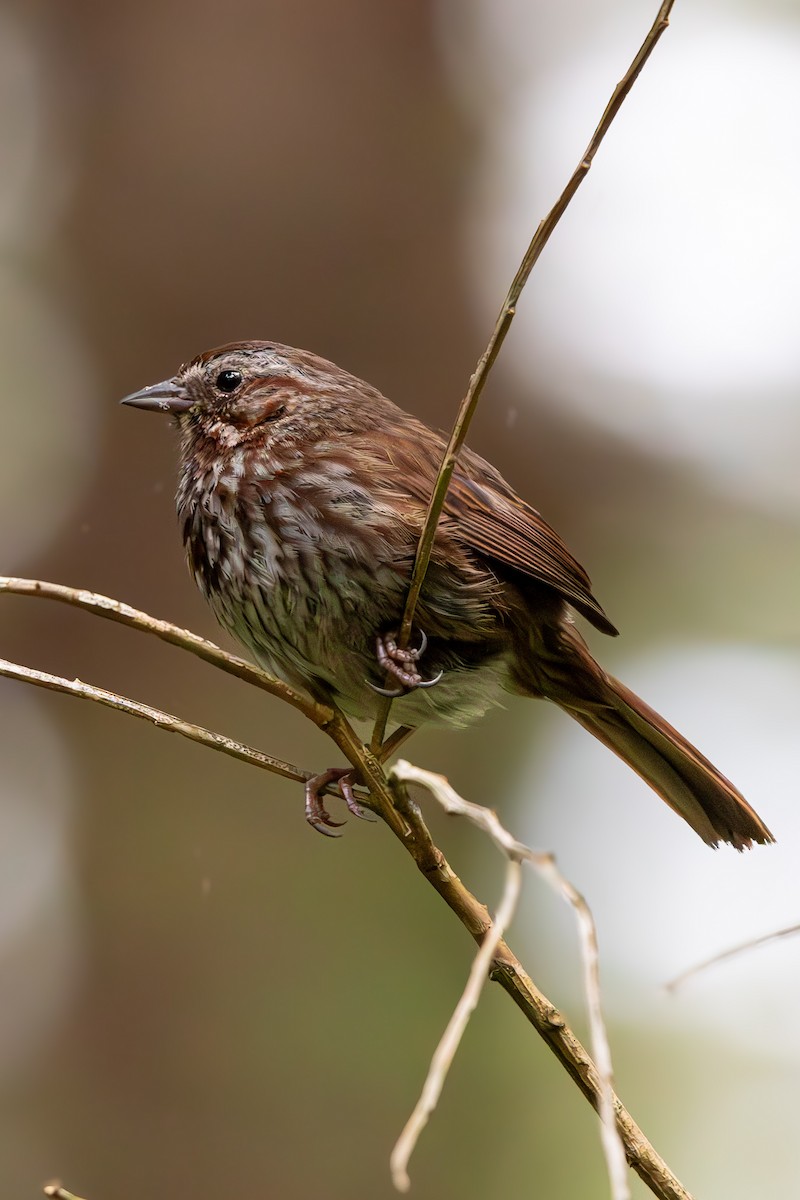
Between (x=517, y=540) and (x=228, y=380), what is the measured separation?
2.83 feet

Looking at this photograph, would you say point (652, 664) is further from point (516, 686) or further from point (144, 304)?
point (516, 686)

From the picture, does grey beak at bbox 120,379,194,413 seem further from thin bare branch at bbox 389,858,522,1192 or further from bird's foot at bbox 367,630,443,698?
thin bare branch at bbox 389,858,522,1192

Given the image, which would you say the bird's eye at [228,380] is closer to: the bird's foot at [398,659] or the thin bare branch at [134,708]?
the bird's foot at [398,659]

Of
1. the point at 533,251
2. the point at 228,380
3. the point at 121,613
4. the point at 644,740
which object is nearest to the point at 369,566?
the point at 228,380

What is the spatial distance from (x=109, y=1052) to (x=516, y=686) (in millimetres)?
3036

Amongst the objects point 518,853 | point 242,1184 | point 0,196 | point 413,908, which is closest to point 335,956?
point 413,908

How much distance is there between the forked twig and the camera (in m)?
1.00

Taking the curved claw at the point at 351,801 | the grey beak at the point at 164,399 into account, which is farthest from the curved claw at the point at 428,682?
the grey beak at the point at 164,399

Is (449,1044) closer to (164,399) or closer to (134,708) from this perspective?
(134,708)

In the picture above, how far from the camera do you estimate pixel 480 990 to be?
44.4 inches

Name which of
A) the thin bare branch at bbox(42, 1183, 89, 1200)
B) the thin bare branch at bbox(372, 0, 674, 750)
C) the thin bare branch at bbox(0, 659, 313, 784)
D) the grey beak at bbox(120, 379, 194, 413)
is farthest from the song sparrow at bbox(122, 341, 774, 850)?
the thin bare branch at bbox(42, 1183, 89, 1200)

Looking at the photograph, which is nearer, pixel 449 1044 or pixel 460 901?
pixel 449 1044

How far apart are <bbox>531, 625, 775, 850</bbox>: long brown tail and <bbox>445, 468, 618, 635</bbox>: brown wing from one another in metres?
0.14

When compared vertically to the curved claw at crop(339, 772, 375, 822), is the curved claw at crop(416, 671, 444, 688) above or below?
above
